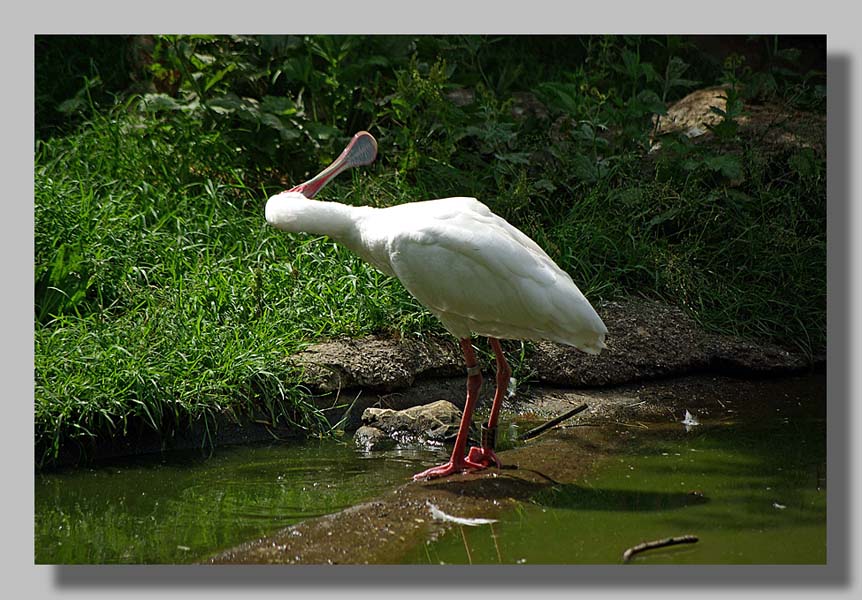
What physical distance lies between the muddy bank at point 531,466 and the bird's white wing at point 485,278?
0.69 metres

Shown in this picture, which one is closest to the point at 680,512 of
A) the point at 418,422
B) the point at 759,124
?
the point at 418,422

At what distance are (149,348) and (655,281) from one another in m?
3.33

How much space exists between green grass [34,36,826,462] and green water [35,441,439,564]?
333mm

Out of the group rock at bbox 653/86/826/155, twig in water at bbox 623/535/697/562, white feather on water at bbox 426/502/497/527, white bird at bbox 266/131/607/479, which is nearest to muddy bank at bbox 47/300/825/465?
white bird at bbox 266/131/607/479

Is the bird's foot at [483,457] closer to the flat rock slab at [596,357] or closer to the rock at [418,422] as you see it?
the rock at [418,422]

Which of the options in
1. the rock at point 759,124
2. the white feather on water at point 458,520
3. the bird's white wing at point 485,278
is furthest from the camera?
the rock at point 759,124

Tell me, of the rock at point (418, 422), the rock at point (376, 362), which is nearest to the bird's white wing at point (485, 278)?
the rock at point (418, 422)

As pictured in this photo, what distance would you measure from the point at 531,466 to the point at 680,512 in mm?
834

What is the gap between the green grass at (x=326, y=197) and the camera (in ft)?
21.1

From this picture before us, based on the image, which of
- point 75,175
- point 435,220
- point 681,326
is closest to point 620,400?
point 681,326

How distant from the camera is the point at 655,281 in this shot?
7.53 m

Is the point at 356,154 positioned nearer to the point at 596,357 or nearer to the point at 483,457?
the point at 483,457

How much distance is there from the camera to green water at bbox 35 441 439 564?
4648 mm

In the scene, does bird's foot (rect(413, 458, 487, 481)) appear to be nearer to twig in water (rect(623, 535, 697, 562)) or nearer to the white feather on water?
the white feather on water
